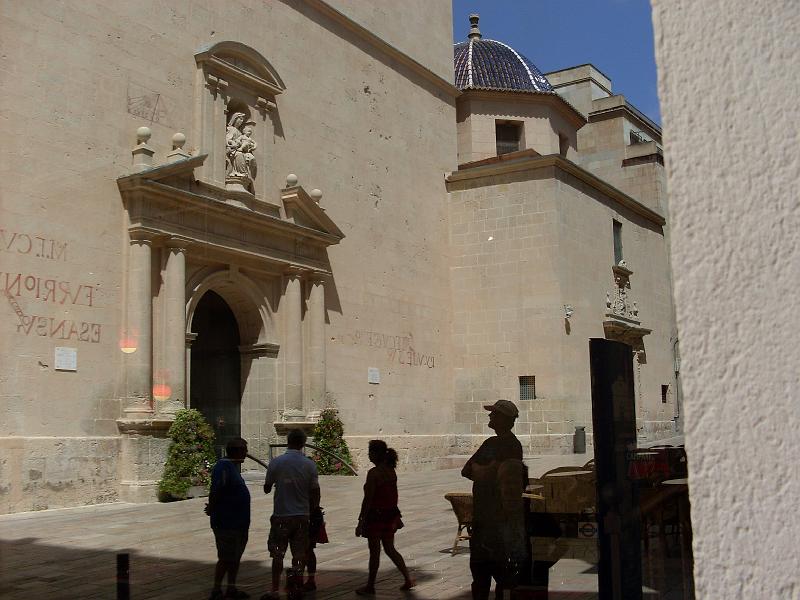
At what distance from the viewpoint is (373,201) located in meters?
20.8

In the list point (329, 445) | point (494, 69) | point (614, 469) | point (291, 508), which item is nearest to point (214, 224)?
point (329, 445)

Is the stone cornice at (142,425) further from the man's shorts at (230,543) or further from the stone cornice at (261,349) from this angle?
the man's shorts at (230,543)

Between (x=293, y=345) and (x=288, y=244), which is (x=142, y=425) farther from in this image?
(x=288, y=244)

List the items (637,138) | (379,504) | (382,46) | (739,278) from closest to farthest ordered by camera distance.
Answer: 1. (739,278)
2. (379,504)
3. (382,46)
4. (637,138)

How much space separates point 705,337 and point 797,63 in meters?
0.41

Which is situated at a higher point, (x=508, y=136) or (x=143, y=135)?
(x=508, y=136)

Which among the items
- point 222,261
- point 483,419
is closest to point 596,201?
point 483,419

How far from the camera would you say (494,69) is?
2923cm

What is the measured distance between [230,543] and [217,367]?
11.5 metres

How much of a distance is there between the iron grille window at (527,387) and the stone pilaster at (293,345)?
682 centimetres

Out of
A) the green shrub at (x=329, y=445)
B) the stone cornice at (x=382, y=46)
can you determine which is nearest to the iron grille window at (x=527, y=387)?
the green shrub at (x=329, y=445)

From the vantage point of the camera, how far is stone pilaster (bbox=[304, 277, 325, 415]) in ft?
58.2

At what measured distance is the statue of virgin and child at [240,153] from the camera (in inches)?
650

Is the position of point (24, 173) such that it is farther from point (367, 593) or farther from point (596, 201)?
point (596, 201)
